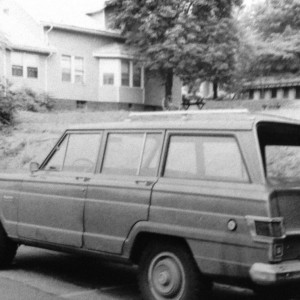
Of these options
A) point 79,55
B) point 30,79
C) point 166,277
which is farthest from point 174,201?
point 79,55

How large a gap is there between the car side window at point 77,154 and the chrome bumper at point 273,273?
7.74 ft

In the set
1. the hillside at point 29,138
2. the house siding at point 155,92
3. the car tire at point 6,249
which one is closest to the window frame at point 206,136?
the car tire at point 6,249

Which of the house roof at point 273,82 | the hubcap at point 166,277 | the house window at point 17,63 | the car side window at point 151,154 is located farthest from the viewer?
the house window at point 17,63

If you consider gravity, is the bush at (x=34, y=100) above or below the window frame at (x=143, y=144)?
above

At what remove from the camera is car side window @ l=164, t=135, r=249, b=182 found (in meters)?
5.62

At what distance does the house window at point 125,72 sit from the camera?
3579 centimetres

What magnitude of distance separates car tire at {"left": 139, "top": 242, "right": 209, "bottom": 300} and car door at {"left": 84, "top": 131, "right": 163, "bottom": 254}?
13.5 inches

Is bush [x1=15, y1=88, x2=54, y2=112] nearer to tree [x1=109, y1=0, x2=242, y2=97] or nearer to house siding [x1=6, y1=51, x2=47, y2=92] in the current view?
house siding [x1=6, y1=51, x2=47, y2=92]

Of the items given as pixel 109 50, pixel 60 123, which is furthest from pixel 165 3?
pixel 60 123

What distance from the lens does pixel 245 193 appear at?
5.36 meters

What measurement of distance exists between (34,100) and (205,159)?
24.5m

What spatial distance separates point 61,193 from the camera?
22.7 feet

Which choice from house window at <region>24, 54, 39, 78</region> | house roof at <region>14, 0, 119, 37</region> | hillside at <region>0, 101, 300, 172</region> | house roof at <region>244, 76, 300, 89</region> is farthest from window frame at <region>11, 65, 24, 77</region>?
house roof at <region>244, 76, 300, 89</region>

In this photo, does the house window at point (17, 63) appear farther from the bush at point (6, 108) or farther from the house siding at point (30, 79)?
the bush at point (6, 108)
